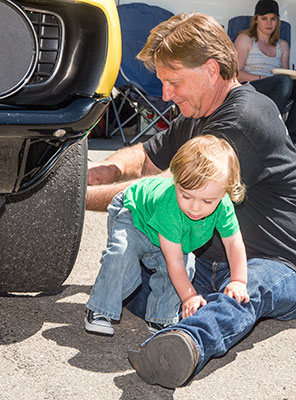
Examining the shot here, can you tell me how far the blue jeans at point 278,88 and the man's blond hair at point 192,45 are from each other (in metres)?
2.18

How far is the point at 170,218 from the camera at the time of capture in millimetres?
2020

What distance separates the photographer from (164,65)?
235 cm

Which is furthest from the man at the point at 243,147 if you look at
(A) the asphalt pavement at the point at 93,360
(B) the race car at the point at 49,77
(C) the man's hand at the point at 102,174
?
(B) the race car at the point at 49,77

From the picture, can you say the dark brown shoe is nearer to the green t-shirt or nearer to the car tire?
the green t-shirt

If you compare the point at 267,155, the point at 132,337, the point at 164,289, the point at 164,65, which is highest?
the point at 164,65

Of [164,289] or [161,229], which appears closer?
[161,229]

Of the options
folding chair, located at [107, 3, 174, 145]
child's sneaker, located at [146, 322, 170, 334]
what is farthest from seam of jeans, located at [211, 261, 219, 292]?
folding chair, located at [107, 3, 174, 145]

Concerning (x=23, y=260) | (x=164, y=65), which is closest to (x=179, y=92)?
(x=164, y=65)

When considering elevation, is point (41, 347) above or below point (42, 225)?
below

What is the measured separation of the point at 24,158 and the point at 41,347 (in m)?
0.65

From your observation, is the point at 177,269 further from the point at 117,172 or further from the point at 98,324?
the point at 117,172

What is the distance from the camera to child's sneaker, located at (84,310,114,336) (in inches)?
80.8

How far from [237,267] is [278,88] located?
275 centimetres

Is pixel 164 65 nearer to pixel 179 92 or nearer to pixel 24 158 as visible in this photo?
pixel 179 92
